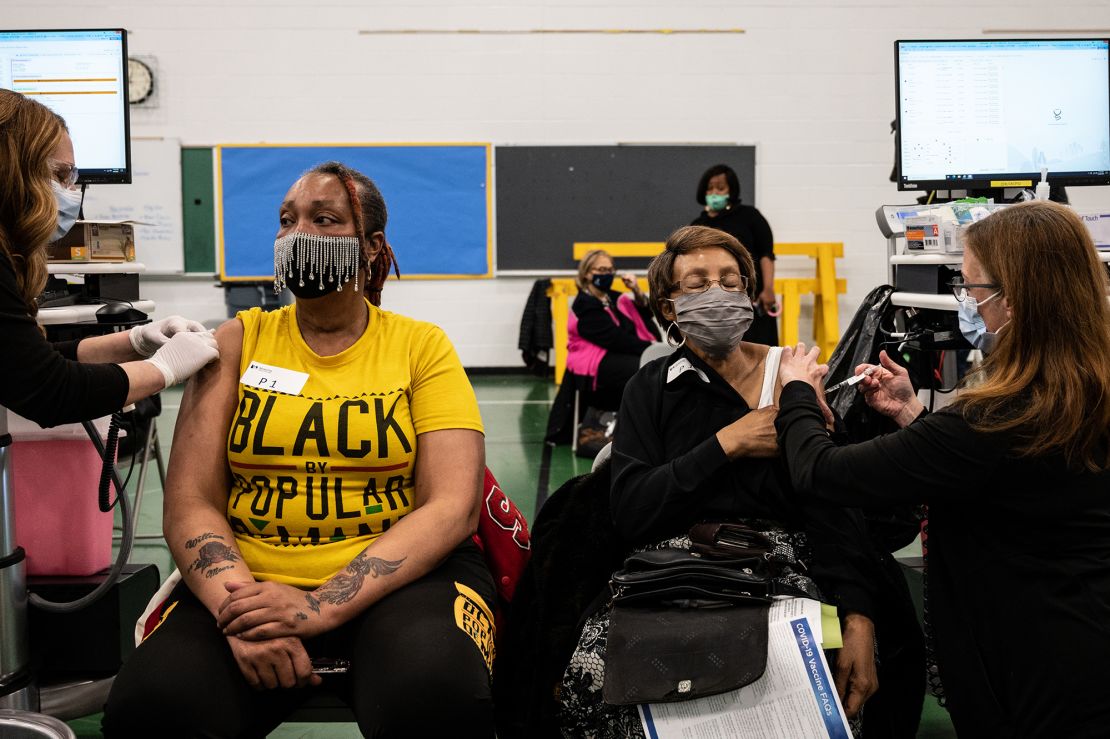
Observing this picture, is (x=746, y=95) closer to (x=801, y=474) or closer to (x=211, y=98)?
(x=211, y=98)

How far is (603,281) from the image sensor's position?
17.0ft

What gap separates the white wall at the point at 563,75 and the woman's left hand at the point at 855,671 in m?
6.76

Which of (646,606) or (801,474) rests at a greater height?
(801,474)

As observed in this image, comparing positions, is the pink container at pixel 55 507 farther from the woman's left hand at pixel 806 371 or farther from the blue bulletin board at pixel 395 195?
the blue bulletin board at pixel 395 195

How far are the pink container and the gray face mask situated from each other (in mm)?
1407

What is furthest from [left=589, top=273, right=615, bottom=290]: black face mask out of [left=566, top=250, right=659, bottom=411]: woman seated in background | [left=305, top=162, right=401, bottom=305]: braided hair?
[left=305, top=162, right=401, bottom=305]: braided hair

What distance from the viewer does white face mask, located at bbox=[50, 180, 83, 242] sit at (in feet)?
5.99

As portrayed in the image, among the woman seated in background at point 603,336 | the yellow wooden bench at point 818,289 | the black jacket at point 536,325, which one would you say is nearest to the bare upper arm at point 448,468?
the woman seated in background at point 603,336

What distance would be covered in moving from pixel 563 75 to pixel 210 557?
6995mm

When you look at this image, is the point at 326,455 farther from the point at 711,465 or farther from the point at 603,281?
the point at 603,281

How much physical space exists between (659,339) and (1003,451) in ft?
14.1

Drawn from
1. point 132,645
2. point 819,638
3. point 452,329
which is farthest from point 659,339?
point 819,638

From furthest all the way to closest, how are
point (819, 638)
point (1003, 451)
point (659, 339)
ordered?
point (659, 339) < point (819, 638) < point (1003, 451)

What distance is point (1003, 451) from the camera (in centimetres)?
144
